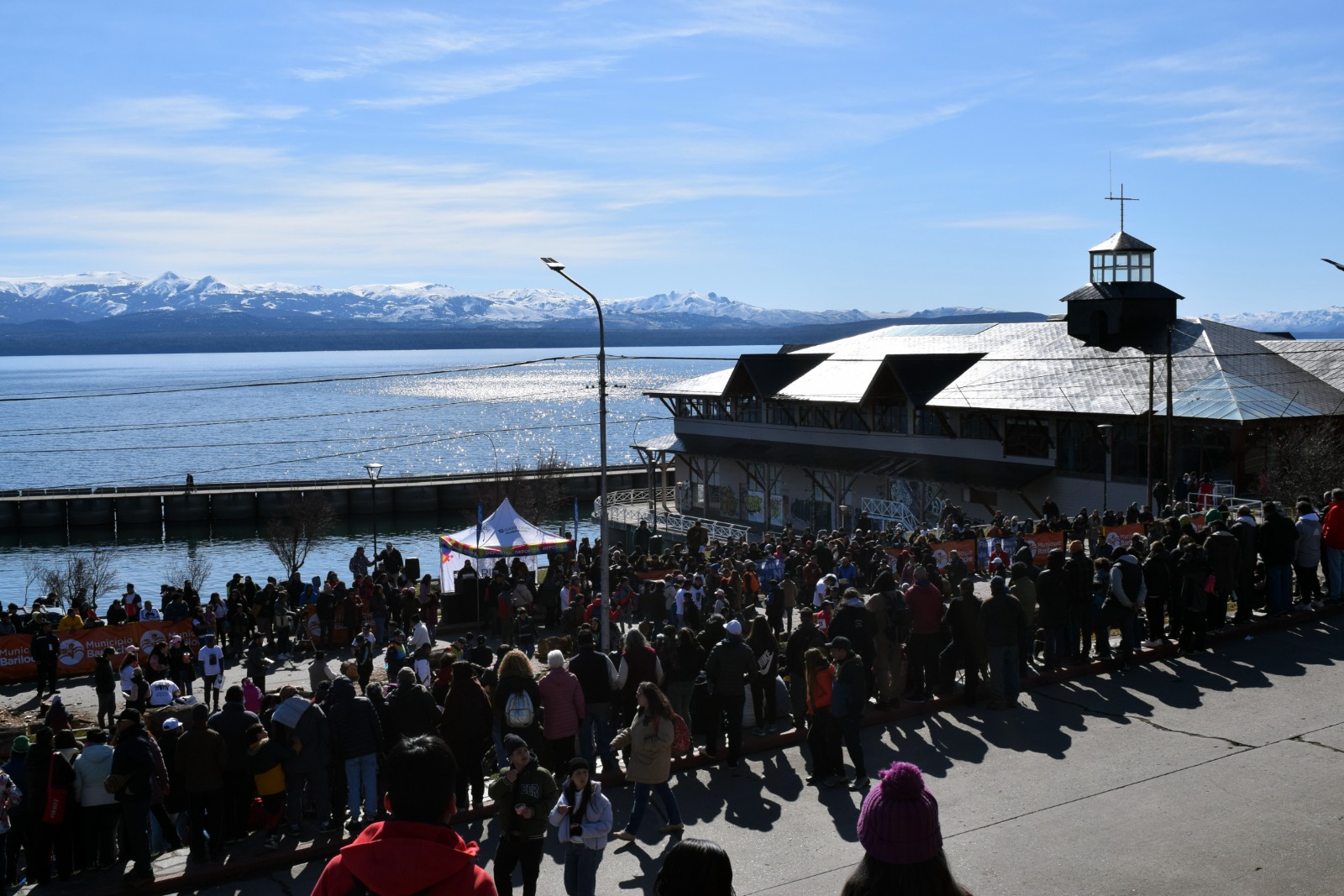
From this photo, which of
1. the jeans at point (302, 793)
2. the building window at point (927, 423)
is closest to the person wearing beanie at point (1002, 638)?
the jeans at point (302, 793)

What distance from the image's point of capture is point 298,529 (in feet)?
176

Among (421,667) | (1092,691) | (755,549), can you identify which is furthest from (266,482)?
(1092,691)

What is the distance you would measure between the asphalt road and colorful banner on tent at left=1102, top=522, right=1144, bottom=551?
10247 millimetres

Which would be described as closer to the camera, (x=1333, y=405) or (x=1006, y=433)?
(x=1333, y=405)

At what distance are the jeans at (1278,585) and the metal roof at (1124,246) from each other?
31574 millimetres

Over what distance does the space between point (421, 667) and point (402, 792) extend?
39.4 feet

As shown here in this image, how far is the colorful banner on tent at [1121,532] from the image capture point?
23.1 meters

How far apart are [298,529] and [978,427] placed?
3155 centimetres

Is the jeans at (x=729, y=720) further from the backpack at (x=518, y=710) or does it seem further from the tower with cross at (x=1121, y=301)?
the tower with cross at (x=1121, y=301)

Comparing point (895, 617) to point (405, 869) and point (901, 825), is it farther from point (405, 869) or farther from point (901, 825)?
point (405, 869)

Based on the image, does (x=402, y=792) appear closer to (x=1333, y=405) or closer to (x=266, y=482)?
(x=1333, y=405)

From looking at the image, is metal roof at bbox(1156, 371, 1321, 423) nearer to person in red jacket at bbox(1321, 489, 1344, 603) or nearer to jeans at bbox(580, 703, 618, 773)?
person in red jacket at bbox(1321, 489, 1344, 603)

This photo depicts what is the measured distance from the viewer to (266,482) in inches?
2977

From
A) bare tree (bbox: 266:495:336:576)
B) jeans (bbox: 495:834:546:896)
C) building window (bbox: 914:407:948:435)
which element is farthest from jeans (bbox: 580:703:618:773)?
bare tree (bbox: 266:495:336:576)
